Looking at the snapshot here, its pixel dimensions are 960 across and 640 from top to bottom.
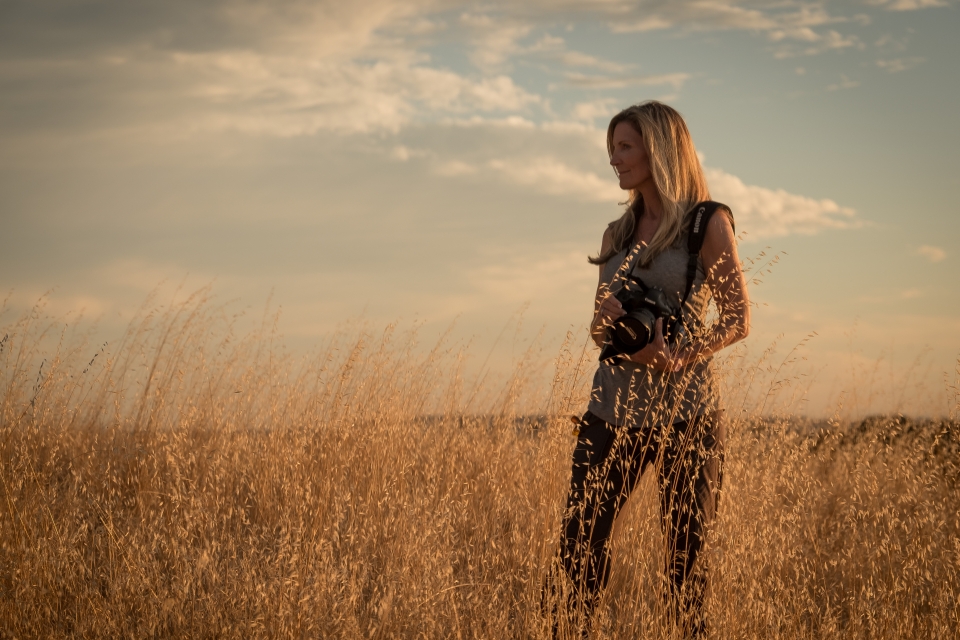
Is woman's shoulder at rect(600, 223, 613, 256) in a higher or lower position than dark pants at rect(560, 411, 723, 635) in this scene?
higher

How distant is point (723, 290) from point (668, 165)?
48 cm

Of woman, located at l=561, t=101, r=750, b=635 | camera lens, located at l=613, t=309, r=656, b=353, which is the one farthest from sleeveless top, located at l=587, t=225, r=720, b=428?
camera lens, located at l=613, t=309, r=656, b=353

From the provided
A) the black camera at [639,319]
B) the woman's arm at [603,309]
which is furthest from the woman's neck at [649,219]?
the black camera at [639,319]

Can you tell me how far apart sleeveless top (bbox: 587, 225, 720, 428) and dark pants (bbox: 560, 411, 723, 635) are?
5 centimetres

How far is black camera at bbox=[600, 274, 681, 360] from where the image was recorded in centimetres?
217

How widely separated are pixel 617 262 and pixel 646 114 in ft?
1.73

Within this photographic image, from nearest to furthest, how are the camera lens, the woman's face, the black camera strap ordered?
the camera lens → the black camera strap → the woman's face

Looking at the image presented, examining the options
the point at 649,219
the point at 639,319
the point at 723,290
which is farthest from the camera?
the point at 649,219

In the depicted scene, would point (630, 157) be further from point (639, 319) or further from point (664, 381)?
point (664, 381)

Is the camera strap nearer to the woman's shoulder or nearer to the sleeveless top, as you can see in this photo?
the sleeveless top

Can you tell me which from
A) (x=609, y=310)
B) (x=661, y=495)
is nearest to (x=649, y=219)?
(x=609, y=310)

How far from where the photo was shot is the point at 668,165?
7.94 feet

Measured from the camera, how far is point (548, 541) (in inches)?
106

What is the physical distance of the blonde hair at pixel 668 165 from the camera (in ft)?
7.70
